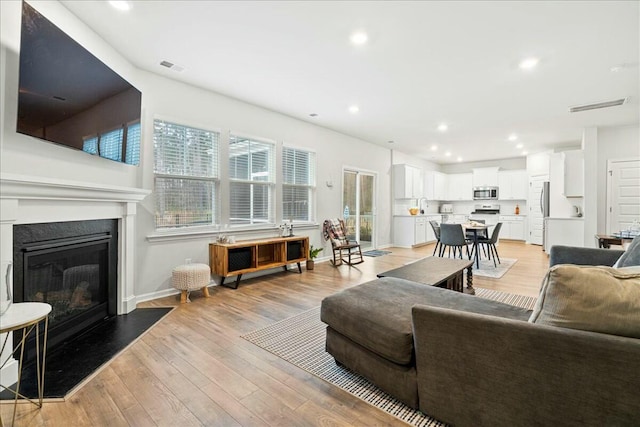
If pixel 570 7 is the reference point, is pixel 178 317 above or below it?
below

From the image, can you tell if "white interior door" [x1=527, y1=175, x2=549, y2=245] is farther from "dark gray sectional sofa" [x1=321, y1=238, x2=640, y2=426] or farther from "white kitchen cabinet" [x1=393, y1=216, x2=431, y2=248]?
"dark gray sectional sofa" [x1=321, y1=238, x2=640, y2=426]

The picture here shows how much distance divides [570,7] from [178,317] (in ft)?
14.7

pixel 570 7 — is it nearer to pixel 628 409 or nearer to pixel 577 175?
pixel 628 409

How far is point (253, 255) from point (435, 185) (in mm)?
7552

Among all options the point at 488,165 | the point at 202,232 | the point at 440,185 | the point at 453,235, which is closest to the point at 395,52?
the point at 202,232

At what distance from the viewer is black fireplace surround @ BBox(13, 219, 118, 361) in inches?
81.5

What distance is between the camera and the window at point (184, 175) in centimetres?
369

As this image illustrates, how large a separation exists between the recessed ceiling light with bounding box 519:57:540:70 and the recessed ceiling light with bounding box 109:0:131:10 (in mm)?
3958

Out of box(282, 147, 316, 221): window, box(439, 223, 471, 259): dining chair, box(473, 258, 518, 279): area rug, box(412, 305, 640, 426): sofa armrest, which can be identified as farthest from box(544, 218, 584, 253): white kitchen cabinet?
box(412, 305, 640, 426): sofa armrest

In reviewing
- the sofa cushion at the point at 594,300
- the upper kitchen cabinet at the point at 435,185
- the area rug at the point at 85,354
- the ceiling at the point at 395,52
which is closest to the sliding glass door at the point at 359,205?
the ceiling at the point at 395,52

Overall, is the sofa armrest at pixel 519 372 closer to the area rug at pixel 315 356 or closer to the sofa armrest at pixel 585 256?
the area rug at pixel 315 356

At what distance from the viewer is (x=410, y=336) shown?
61.1 inches

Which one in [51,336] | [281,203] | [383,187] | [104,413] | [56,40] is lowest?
[104,413]

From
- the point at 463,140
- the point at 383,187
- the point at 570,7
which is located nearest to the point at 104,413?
the point at 570,7
